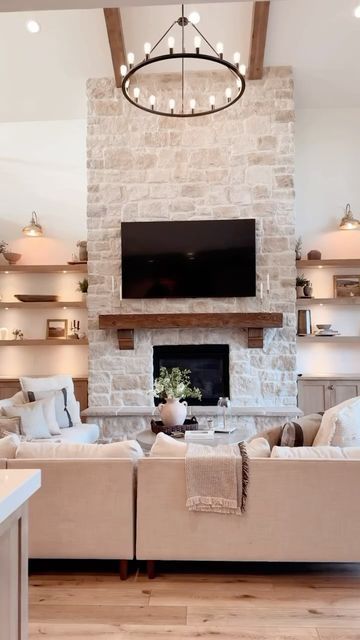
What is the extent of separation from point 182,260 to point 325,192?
2.16 meters

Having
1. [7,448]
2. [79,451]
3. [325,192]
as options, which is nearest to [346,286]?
[325,192]

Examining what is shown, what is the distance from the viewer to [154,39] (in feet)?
18.9

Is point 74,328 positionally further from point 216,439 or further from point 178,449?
point 178,449

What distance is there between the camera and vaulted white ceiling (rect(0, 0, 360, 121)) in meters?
5.47

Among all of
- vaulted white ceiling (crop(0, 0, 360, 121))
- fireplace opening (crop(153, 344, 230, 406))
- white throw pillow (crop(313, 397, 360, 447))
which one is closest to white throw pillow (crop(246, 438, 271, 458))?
white throw pillow (crop(313, 397, 360, 447))

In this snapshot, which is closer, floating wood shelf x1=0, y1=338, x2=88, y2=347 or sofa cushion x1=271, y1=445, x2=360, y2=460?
sofa cushion x1=271, y1=445, x2=360, y2=460

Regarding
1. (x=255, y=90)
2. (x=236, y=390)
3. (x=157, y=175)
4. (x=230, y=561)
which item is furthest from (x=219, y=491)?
(x=255, y=90)

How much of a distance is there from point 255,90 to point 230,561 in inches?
209

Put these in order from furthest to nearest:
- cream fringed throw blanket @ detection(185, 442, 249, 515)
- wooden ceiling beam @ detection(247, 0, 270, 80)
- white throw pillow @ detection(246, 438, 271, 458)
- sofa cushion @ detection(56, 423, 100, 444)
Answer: wooden ceiling beam @ detection(247, 0, 270, 80), sofa cushion @ detection(56, 423, 100, 444), white throw pillow @ detection(246, 438, 271, 458), cream fringed throw blanket @ detection(185, 442, 249, 515)

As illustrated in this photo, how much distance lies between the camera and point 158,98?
20.3 feet

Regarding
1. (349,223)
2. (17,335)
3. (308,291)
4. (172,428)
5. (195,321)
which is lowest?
(172,428)

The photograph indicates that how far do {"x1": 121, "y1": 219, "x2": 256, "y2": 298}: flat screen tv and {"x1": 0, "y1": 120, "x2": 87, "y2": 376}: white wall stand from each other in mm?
1010

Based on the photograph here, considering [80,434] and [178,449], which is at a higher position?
[178,449]

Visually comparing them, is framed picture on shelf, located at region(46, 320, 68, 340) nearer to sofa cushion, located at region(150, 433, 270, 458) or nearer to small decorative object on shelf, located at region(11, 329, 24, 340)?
small decorative object on shelf, located at region(11, 329, 24, 340)
